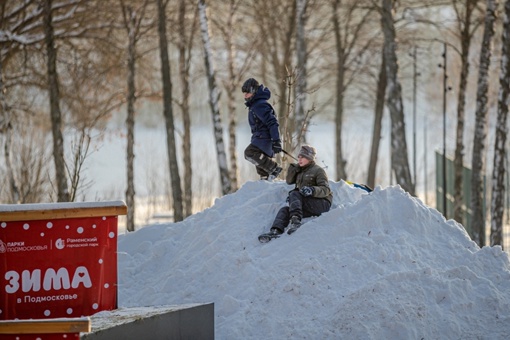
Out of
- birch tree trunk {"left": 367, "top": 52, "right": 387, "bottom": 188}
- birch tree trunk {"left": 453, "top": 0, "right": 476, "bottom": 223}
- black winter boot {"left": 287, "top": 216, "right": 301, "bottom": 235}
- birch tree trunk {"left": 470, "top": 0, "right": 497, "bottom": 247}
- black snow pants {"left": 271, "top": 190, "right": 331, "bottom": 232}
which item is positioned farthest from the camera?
birch tree trunk {"left": 367, "top": 52, "right": 387, "bottom": 188}

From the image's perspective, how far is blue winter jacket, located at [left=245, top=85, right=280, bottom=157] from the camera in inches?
556

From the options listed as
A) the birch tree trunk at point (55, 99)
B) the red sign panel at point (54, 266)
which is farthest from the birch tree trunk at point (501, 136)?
the red sign panel at point (54, 266)

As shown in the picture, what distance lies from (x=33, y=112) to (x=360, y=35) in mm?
10368

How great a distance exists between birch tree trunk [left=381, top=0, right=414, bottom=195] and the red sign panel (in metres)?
13.8

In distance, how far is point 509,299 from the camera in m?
11.3

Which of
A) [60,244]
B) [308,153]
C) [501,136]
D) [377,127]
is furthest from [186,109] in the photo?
[60,244]

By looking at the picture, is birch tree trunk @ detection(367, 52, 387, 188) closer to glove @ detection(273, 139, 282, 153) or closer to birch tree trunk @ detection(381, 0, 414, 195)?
birch tree trunk @ detection(381, 0, 414, 195)

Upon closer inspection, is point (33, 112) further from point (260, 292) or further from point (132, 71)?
point (260, 292)

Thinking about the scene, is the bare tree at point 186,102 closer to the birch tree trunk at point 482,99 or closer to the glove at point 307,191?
the birch tree trunk at point 482,99

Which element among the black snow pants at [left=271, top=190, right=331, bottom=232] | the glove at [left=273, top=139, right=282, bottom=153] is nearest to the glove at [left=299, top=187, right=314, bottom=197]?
the black snow pants at [left=271, top=190, right=331, bottom=232]

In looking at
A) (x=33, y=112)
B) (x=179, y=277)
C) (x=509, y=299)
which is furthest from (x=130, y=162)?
(x=509, y=299)

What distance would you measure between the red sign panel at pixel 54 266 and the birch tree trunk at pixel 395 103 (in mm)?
13769

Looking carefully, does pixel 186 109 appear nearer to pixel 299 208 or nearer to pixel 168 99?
pixel 168 99

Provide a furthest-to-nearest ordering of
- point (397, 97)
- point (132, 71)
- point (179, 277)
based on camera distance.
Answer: point (132, 71) < point (397, 97) < point (179, 277)
